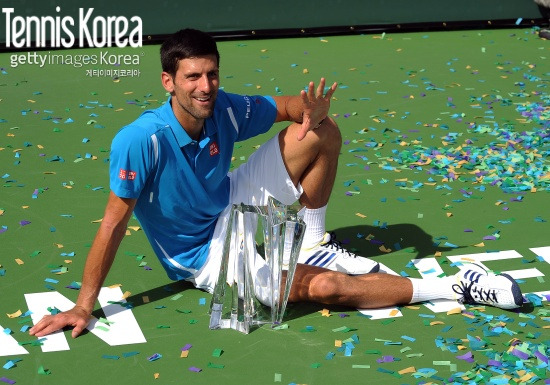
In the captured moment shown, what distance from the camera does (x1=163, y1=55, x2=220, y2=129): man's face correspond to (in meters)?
5.10

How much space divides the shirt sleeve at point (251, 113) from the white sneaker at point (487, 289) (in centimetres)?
133

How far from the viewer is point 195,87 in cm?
510

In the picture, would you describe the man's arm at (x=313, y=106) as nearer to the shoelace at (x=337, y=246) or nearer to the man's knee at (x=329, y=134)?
the man's knee at (x=329, y=134)

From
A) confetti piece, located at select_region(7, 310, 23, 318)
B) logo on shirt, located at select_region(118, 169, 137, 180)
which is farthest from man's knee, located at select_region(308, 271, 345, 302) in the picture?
confetti piece, located at select_region(7, 310, 23, 318)

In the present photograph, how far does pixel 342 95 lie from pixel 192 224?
4.02 metres

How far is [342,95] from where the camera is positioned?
29.7ft

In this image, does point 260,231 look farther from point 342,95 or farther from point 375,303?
point 342,95

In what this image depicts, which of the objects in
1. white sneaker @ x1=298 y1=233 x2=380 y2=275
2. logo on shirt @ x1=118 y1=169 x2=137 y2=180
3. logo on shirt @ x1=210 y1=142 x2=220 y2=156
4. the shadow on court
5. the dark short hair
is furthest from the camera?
the shadow on court

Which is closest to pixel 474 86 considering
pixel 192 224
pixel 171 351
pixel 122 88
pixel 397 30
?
pixel 397 30

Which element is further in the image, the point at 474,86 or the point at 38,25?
the point at 38,25

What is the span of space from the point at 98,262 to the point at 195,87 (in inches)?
38.7

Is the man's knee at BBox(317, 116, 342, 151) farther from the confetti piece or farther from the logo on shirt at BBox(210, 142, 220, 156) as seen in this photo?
the confetti piece

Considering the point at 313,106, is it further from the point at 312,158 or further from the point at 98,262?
the point at 98,262

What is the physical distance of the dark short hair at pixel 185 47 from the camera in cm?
508
